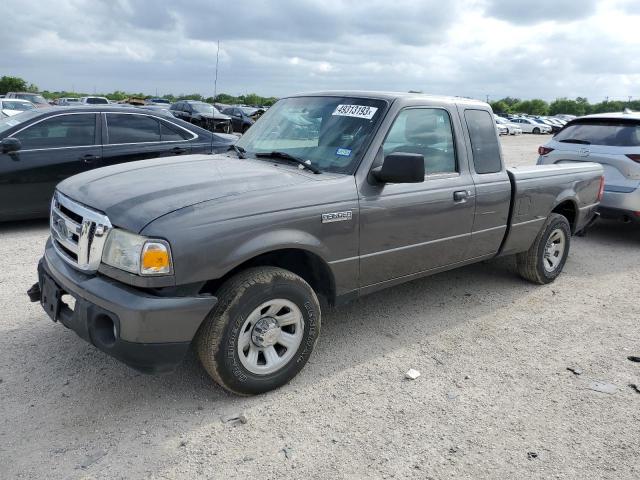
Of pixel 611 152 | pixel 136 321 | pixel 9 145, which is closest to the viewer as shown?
pixel 136 321

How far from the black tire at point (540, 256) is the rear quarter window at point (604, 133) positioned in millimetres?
2574

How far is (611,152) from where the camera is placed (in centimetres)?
740

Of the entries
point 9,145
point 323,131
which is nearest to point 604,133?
point 323,131

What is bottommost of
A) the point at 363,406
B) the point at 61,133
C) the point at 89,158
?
the point at 363,406

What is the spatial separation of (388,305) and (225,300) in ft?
7.16

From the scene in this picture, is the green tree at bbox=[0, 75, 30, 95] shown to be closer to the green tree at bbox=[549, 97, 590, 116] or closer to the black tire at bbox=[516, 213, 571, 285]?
the black tire at bbox=[516, 213, 571, 285]

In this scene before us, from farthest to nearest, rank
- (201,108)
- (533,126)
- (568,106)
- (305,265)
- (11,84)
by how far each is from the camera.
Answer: (568,106) → (11,84) → (533,126) → (201,108) → (305,265)

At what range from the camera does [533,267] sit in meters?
5.50

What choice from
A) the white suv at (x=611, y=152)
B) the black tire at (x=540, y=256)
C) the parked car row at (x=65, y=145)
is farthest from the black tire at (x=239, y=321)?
the white suv at (x=611, y=152)

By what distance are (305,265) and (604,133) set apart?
6014mm

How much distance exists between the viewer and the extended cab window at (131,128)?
729cm

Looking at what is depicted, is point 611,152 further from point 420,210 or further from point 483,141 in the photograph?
point 420,210

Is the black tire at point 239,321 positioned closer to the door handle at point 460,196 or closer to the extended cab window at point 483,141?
the door handle at point 460,196

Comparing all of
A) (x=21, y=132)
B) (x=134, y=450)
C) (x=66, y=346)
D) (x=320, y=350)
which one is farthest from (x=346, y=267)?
(x=21, y=132)
